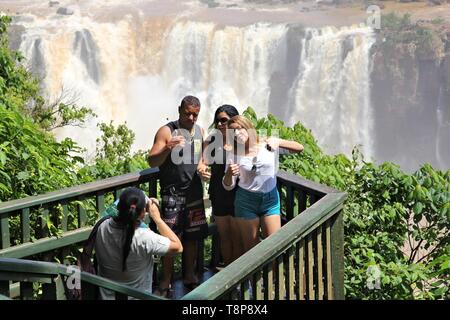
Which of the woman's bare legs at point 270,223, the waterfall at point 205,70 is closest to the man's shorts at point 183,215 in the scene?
the woman's bare legs at point 270,223

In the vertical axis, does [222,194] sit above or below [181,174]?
below

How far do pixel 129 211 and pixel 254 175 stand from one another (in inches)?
37.0

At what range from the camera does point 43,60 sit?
3397 cm

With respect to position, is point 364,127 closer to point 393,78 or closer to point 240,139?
point 393,78

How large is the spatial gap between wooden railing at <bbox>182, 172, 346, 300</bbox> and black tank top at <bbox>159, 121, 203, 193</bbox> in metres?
0.49

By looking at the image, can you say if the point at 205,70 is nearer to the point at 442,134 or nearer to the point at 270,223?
the point at 442,134

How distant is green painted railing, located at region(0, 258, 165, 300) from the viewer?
262 centimetres

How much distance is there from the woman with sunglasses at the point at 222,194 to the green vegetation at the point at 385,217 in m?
0.89

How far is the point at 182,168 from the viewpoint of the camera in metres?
4.28

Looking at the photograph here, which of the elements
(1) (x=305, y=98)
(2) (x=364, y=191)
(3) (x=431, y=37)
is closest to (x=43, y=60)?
(1) (x=305, y=98)

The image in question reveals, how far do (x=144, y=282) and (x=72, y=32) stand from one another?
1282 inches

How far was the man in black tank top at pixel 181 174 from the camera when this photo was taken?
13.8 ft

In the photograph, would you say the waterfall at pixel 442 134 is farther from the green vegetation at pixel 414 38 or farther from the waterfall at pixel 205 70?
the waterfall at pixel 205 70

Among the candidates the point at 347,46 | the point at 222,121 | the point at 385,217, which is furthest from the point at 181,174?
the point at 347,46
